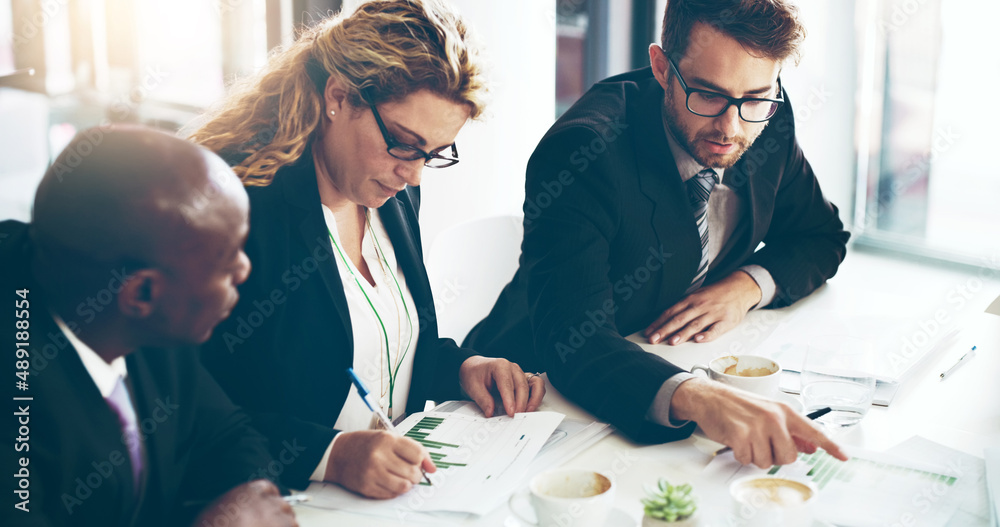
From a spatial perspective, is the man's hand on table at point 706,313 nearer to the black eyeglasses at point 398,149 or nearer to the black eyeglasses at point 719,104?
the black eyeglasses at point 719,104

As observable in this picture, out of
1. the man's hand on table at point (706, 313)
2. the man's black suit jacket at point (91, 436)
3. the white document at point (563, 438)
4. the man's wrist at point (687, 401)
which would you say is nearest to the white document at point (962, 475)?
the man's wrist at point (687, 401)

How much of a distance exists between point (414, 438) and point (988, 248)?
9.51 feet

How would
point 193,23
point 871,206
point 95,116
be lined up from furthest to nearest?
point 871,206 → point 193,23 → point 95,116

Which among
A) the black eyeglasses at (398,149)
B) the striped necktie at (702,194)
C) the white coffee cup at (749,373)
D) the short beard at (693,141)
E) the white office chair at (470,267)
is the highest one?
the black eyeglasses at (398,149)

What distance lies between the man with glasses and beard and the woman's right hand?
1.21ft

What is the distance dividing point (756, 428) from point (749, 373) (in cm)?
24

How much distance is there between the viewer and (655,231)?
1.67m

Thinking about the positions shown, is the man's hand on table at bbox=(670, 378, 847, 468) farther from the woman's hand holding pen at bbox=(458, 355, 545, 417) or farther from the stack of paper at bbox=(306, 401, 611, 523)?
the woman's hand holding pen at bbox=(458, 355, 545, 417)

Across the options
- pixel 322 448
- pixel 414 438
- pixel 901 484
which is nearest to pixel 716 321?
pixel 901 484

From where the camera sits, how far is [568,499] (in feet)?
2.99

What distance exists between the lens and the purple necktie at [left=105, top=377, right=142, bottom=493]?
31.6 inches

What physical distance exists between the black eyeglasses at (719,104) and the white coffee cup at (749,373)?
503mm

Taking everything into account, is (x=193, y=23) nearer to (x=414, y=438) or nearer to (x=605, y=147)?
(x=605, y=147)

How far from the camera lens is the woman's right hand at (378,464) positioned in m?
1.03
